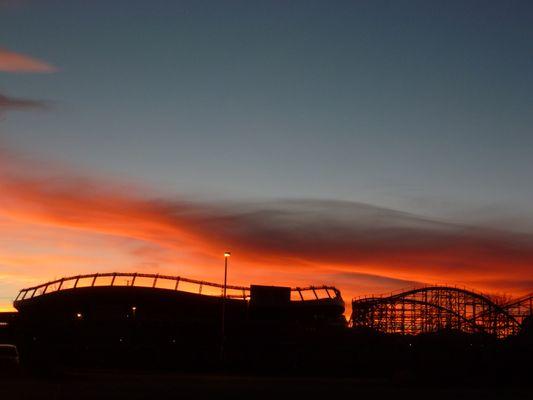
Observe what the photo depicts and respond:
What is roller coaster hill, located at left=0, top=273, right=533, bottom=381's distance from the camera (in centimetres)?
5669

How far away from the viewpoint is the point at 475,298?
285ft

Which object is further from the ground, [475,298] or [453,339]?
[475,298]

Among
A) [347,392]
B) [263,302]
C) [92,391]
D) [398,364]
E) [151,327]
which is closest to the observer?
[92,391]

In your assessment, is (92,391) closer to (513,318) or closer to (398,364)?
(398,364)

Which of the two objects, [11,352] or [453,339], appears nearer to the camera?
[11,352]

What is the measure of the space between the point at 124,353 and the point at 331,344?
768 inches

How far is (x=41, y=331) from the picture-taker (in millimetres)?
76625

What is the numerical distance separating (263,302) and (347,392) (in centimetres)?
3851

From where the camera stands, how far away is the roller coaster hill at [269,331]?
186ft

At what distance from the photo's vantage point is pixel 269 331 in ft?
283

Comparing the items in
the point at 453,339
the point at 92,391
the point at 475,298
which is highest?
the point at 475,298

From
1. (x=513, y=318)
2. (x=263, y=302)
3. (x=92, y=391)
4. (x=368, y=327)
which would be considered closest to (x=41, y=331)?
(x=263, y=302)

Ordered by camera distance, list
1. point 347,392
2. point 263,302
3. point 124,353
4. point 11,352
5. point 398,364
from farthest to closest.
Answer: point 263,302, point 124,353, point 398,364, point 11,352, point 347,392

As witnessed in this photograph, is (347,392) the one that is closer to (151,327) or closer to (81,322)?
(151,327)
